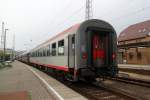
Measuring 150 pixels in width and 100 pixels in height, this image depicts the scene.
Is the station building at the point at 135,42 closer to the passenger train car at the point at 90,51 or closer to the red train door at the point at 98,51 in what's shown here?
the passenger train car at the point at 90,51

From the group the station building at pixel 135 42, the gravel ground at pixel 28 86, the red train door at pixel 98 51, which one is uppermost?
the station building at pixel 135 42

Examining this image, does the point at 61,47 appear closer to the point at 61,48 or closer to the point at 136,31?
the point at 61,48

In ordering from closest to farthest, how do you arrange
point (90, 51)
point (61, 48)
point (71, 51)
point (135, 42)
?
1. point (90, 51)
2. point (71, 51)
3. point (61, 48)
4. point (135, 42)

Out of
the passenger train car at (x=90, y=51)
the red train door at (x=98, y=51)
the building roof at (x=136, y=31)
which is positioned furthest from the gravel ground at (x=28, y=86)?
the building roof at (x=136, y=31)

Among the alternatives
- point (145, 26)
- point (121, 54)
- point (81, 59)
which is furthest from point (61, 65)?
point (145, 26)

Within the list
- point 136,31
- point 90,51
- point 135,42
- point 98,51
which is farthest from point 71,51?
point 136,31

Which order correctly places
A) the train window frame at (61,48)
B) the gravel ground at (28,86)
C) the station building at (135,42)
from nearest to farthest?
the gravel ground at (28,86) < the train window frame at (61,48) < the station building at (135,42)

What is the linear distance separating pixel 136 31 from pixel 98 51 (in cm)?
5156

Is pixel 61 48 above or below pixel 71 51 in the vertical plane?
above

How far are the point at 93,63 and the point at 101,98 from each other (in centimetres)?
265

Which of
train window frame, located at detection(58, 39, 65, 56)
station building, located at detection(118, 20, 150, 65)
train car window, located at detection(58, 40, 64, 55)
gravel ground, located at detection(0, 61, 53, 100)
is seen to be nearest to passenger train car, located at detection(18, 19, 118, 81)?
train window frame, located at detection(58, 39, 65, 56)

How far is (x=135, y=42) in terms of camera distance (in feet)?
173

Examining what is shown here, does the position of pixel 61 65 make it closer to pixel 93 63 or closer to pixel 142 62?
pixel 93 63

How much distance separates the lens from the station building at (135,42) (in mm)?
46031
